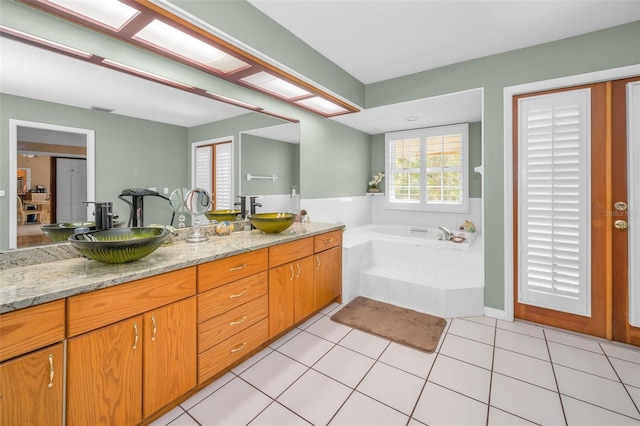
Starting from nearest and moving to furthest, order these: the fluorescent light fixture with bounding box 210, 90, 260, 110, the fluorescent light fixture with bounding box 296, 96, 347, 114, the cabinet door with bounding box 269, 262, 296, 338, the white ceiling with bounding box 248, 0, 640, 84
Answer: the white ceiling with bounding box 248, 0, 640, 84 → the cabinet door with bounding box 269, 262, 296, 338 → the fluorescent light fixture with bounding box 210, 90, 260, 110 → the fluorescent light fixture with bounding box 296, 96, 347, 114

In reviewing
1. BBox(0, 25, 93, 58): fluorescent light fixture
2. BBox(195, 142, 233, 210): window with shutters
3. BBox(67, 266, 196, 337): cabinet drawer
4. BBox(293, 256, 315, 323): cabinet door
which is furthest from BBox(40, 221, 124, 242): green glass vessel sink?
BBox(293, 256, 315, 323): cabinet door

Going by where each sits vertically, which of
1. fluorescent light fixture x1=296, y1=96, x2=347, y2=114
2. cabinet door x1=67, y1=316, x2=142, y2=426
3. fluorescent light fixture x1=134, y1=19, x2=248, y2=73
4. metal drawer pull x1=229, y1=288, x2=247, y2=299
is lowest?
cabinet door x1=67, y1=316, x2=142, y2=426

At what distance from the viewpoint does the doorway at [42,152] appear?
1.37 metres

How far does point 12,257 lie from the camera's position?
4.60 feet

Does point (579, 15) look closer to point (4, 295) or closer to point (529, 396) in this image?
point (529, 396)

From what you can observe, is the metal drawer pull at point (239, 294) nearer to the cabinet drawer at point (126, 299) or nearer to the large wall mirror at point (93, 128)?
the cabinet drawer at point (126, 299)

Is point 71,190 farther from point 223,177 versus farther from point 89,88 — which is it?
point 223,177

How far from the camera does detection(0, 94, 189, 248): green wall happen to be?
1.37 metres

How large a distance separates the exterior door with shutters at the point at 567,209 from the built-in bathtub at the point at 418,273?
418 mm

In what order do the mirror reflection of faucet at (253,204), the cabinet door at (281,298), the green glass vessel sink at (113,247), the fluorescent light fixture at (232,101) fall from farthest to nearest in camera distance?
the mirror reflection of faucet at (253,204), the fluorescent light fixture at (232,101), the cabinet door at (281,298), the green glass vessel sink at (113,247)

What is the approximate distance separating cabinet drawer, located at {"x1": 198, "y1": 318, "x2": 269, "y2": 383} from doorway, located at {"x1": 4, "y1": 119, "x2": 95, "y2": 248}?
108 centimetres

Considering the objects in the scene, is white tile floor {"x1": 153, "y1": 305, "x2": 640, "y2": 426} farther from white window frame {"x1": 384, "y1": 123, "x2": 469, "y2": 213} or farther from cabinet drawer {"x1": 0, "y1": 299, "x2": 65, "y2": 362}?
white window frame {"x1": 384, "y1": 123, "x2": 469, "y2": 213}

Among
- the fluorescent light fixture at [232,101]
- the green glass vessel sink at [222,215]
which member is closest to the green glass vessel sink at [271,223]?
the green glass vessel sink at [222,215]

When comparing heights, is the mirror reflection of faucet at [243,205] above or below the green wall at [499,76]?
below
